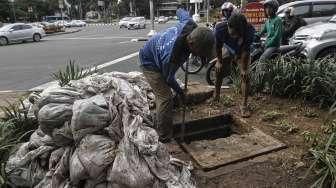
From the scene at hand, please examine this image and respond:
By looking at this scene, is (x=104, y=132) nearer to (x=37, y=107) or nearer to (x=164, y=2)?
(x=37, y=107)

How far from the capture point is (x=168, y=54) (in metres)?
4.59

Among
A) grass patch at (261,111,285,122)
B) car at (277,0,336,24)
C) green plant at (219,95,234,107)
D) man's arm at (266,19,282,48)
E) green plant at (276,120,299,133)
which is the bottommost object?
green plant at (276,120,299,133)

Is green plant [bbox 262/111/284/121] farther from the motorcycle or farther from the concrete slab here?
the motorcycle

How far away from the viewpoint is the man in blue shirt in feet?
14.0

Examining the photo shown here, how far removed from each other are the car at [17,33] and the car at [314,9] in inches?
760

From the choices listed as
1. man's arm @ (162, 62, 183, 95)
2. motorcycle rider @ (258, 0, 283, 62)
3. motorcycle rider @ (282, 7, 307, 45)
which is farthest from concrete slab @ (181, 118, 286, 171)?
motorcycle rider @ (282, 7, 307, 45)

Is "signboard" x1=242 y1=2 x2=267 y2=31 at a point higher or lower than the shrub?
higher

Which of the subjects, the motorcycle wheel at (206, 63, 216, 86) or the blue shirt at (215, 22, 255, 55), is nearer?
the blue shirt at (215, 22, 255, 55)

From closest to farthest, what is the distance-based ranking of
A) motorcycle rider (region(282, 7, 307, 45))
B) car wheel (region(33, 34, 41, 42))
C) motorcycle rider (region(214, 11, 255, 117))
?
motorcycle rider (region(214, 11, 255, 117))
motorcycle rider (region(282, 7, 307, 45))
car wheel (region(33, 34, 41, 42))

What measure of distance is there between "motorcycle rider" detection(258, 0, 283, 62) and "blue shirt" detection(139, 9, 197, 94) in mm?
3362

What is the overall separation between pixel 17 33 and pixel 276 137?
84.6 feet

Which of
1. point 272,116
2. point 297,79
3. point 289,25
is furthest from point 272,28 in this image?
point 289,25

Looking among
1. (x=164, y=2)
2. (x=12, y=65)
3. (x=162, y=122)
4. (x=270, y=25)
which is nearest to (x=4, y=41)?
(x=12, y=65)

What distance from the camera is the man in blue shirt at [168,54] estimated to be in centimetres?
427
